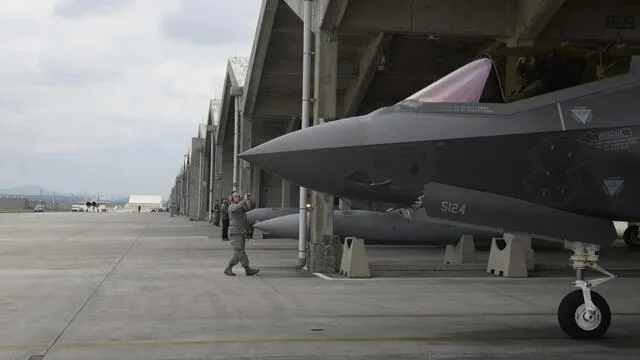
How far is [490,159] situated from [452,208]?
0.65 meters

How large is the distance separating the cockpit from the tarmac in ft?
8.92

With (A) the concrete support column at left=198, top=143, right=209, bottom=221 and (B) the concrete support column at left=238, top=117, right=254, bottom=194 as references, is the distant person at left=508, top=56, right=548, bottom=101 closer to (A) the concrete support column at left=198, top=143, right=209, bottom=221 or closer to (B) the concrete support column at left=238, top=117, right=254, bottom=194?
(B) the concrete support column at left=238, top=117, right=254, bottom=194

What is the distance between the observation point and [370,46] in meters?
22.1

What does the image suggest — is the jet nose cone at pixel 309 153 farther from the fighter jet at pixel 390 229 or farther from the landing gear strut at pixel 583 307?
the fighter jet at pixel 390 229

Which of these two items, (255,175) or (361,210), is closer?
(361,210)

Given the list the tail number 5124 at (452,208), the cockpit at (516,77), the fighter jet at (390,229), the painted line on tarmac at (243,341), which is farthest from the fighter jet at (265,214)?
the tail number 5124 at (452,208)

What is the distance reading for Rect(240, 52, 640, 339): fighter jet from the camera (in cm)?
645

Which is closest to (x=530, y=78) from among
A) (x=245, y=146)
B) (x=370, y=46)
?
(x=370, y=46)

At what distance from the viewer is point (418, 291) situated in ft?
38.9

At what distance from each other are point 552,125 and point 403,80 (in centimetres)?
1932

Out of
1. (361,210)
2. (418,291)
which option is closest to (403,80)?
(361,210)

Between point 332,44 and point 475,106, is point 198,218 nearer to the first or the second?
point 332,44

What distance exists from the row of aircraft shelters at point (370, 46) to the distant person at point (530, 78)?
0.46ft

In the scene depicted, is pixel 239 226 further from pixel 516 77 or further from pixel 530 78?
pixel 530 78
